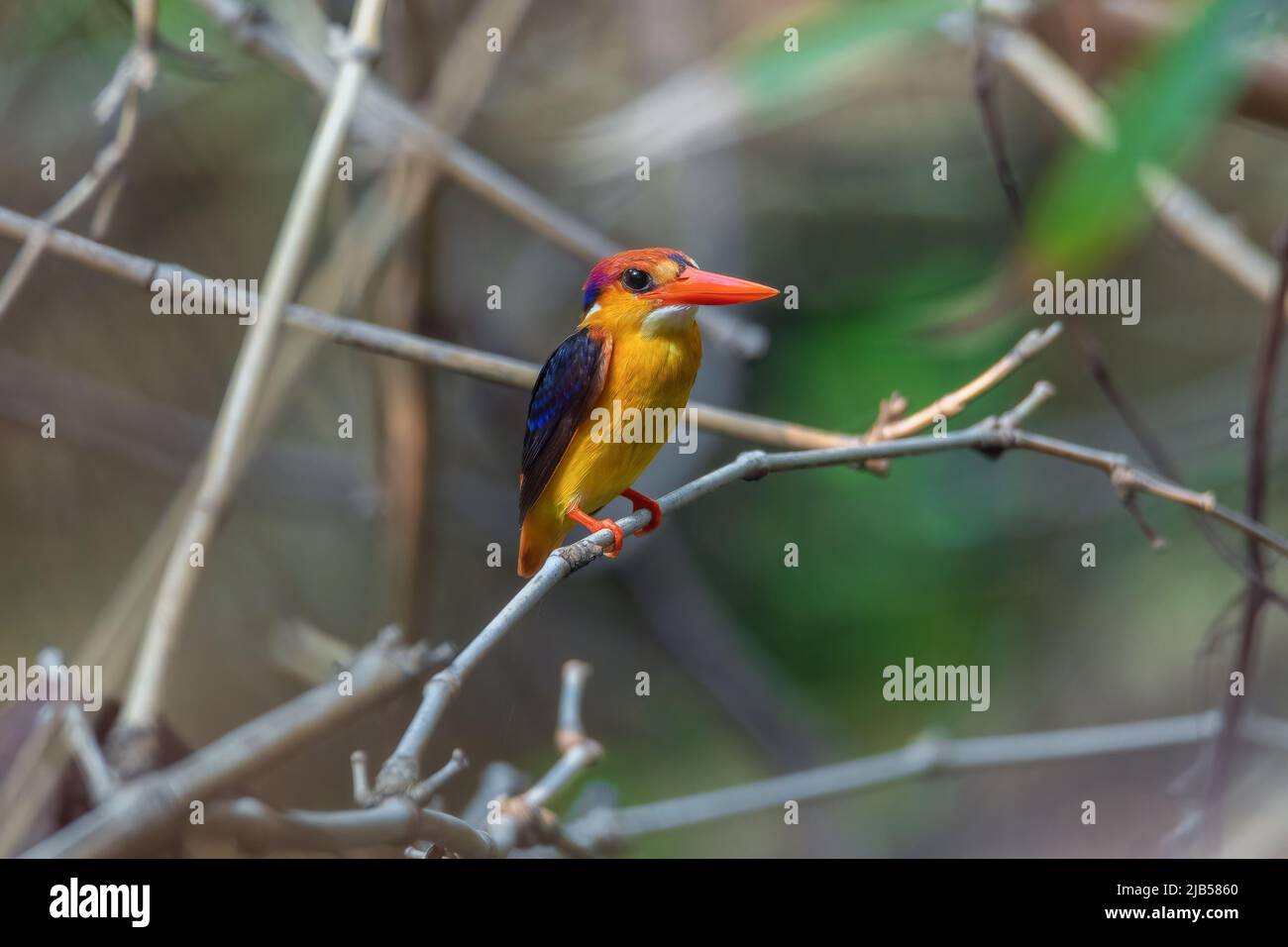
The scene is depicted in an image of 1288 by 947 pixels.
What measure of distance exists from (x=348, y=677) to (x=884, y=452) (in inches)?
27.4

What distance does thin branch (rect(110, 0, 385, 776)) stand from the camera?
107 cm

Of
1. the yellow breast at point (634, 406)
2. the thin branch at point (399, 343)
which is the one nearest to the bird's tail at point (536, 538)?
the yellow breast at point (634, 406)

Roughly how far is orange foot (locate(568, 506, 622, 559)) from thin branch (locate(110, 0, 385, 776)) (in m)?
0.53

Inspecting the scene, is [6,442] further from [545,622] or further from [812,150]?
[812,150]

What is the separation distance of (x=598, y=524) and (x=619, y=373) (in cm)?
25

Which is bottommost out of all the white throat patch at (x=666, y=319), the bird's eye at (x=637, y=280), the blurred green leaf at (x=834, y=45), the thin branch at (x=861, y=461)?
the thin branch at (x=861, y=461)

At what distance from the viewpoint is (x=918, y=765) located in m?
2.12

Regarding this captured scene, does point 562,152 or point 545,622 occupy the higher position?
point 562,152

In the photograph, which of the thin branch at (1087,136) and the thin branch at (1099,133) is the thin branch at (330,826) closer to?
the thin branch at (1087,136)

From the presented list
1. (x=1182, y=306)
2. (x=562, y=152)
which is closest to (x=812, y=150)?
(x=562, y=152)

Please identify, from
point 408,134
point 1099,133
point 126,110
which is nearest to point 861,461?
point 1099,133

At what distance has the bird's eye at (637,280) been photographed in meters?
1.87

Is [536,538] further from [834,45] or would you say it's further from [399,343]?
[834,45]
